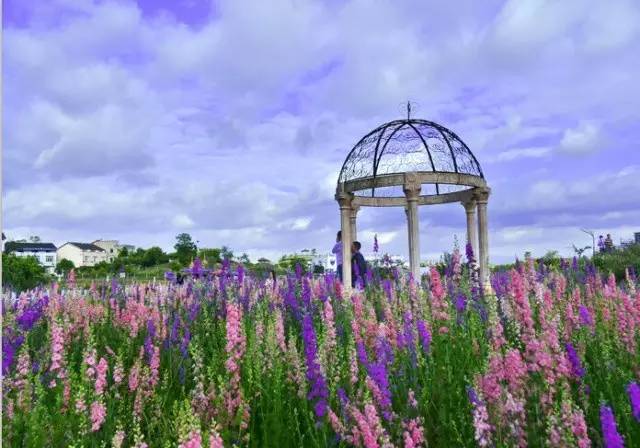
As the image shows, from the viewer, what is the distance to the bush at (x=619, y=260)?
15186 mm

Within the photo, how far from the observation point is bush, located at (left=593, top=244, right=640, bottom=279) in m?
15.2

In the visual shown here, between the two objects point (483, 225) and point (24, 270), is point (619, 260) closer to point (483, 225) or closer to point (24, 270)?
point (483, 225)

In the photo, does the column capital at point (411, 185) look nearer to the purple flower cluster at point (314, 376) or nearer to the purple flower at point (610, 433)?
the purple flower cluster at point (314, 376)

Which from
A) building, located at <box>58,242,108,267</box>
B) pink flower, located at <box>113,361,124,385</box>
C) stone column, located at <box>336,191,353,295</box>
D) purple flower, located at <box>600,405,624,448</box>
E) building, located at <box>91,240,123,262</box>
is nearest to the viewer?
purple flower, located at <box>600,405,624,448</box>

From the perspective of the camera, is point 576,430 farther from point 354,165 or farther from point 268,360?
point 354,165

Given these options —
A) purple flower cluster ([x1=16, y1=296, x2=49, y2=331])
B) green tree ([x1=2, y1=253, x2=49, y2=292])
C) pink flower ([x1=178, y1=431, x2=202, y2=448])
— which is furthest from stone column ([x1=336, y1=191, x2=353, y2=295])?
green tree ([x1=2, y1=253, x2=49, y2=292])

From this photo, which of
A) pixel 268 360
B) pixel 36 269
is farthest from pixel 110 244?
pixel 268 360

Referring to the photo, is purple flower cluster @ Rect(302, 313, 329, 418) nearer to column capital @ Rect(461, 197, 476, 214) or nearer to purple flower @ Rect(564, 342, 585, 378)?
purple flower @ Rect(564, 342, 585, 378)

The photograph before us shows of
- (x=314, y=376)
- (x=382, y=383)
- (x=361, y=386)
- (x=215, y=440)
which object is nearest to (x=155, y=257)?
(x=314, y=376)

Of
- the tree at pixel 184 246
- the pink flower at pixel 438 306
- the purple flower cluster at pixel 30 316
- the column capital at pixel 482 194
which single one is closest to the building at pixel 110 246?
the tree at pixel 184 246

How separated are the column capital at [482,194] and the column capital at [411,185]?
1.98m

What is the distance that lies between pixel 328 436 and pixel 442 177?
8314mm

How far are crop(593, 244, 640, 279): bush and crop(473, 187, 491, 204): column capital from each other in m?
4.81

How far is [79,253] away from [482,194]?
107121 millimetres
